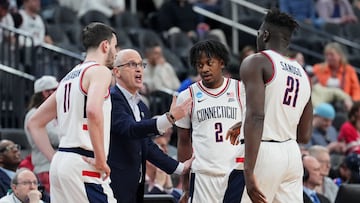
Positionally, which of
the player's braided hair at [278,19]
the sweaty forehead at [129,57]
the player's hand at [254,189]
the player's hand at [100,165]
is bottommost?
the player's hand at [254,189]

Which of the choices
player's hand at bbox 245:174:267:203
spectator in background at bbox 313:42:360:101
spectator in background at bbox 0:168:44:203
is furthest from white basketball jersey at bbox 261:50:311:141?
spectator in background at bbox 313:42:360:101

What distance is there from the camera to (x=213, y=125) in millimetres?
9523

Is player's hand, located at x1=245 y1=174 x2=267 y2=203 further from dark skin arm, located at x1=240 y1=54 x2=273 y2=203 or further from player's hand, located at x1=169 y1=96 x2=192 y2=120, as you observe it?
player's hand, located at x1=169 y1=96 x2=192 y2=120

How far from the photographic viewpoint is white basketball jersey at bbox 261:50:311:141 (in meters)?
8.12

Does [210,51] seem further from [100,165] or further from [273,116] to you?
[100,165]

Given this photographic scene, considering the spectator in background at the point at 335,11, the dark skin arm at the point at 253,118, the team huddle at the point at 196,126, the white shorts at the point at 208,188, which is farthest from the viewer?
the spectator in background at the point at 335,11

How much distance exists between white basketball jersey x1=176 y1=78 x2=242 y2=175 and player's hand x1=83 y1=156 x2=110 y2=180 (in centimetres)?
123

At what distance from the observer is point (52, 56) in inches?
614

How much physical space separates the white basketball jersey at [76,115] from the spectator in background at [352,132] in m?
A: 7.56

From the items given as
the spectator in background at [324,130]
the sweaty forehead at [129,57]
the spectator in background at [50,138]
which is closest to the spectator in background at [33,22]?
the spectator in background at [324,130]

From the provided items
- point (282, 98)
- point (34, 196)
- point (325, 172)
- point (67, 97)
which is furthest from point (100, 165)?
point (325, 172)

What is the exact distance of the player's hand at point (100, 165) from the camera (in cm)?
833

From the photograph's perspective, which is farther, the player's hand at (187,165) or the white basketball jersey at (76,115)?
the player's hand at (187,165)

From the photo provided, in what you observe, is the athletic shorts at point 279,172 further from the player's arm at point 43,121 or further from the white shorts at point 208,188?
the player's arm at point 43,121
